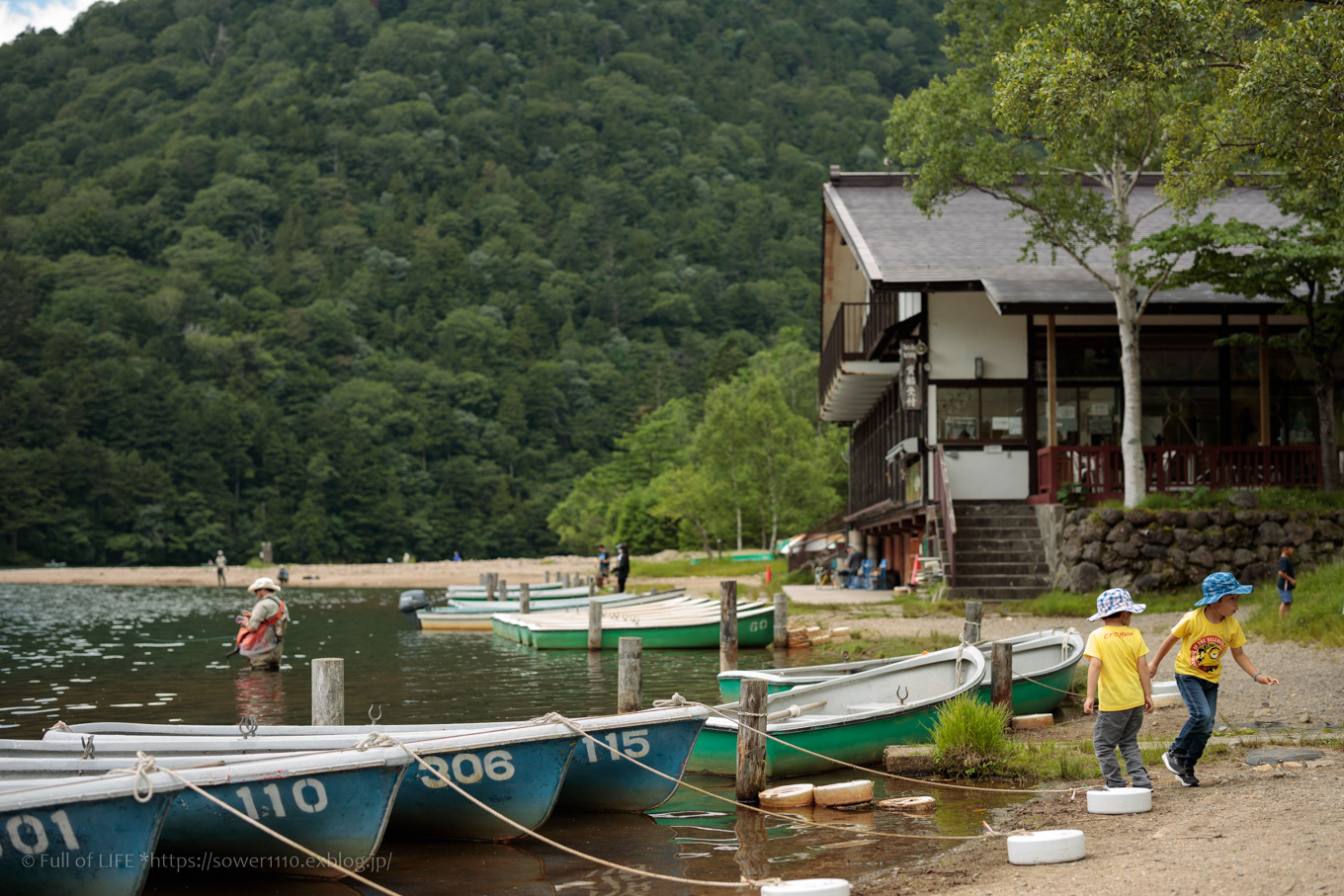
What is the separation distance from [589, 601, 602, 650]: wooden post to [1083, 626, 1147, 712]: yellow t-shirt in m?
16.8

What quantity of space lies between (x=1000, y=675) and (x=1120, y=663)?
4.16 m

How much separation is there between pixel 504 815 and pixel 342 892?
4.61 feet

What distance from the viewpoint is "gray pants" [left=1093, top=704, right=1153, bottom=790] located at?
338 inches

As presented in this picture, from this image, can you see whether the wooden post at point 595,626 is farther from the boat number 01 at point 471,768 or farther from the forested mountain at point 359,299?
the forested mountain at point 359,299

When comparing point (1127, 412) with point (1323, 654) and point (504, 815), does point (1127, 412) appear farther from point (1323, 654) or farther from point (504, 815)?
point (504, 815)

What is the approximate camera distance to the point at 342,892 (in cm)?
836

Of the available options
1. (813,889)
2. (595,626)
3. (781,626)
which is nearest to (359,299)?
(595,626)

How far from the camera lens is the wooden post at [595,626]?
80.8 feet

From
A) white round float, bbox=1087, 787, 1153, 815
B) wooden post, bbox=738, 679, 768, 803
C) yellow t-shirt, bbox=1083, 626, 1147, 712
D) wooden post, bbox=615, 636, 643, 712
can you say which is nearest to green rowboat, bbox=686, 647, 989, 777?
wooden post, bbox=738, 679, 768, 803

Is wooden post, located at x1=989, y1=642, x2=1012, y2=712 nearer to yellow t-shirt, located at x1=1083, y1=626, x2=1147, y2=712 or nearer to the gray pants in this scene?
the gray pants

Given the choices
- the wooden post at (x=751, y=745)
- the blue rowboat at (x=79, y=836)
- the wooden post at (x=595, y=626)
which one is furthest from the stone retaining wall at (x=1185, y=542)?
the blue rowboat at (x=79, y=836)

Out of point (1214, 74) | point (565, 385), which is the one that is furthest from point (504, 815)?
point (565, 385)

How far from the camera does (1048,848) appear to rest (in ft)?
25.1

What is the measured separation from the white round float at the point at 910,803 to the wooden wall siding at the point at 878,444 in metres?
17.4
